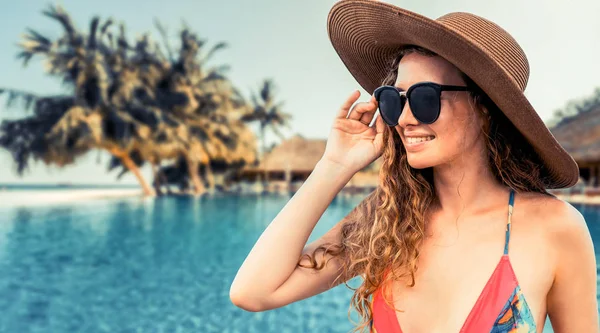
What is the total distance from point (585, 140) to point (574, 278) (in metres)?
23.5

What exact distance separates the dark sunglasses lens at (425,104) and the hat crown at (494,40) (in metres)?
0.14

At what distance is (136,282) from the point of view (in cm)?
657

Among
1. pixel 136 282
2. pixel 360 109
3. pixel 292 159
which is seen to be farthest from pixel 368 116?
pixel 292 159

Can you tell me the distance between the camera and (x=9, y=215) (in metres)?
14.6

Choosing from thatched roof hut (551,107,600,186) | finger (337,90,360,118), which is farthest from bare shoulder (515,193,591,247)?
thatched roof hut (551,107,600,186)

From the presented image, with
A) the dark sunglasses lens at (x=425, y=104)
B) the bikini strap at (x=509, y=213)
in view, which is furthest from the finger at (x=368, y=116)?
the bikini strap at (x=509, y=213)

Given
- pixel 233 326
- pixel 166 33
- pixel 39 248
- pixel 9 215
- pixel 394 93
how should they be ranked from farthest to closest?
pixel 166 33, pixel 9 215, pixel 39 248, pixel 233 326, pixel 394 93

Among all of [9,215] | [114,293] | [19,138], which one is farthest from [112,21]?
[114,293]

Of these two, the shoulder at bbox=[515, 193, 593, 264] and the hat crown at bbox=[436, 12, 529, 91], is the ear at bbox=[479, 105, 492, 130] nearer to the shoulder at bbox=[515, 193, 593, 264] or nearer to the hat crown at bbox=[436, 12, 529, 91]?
the hat crown at bbox=[436, 12, 529, 91]

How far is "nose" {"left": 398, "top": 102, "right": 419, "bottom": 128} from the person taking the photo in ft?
3.99

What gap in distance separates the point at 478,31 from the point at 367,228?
0.55 m

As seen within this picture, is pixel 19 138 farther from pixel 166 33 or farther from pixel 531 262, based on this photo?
pixel 531 262

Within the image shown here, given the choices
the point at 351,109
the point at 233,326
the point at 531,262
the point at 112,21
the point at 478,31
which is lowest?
the point at 233,326

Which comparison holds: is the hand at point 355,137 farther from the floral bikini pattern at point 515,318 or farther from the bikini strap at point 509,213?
the floral bikini pattern at point 515,318
